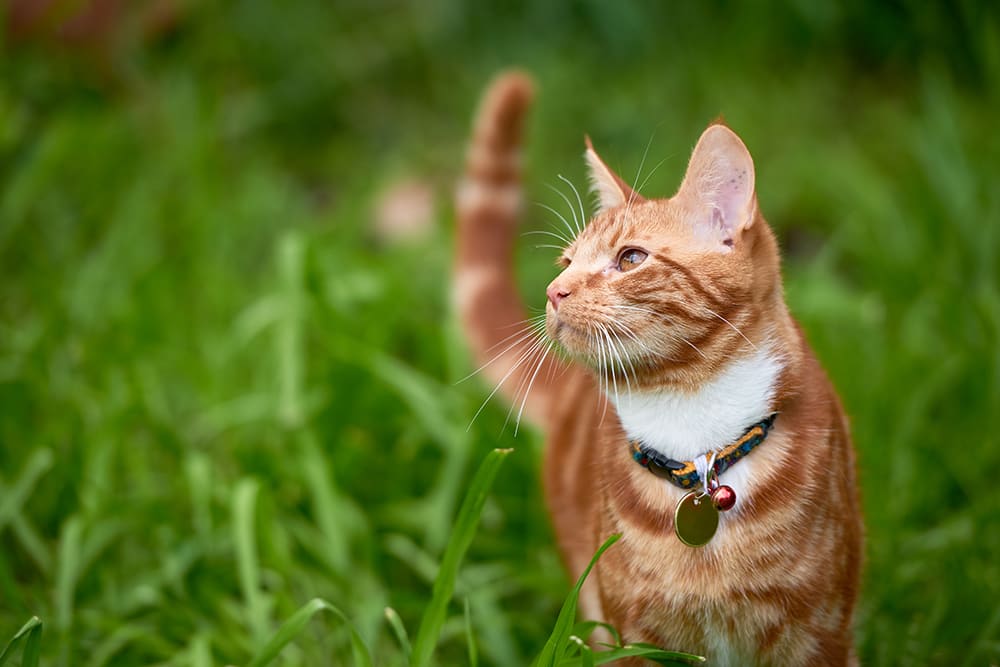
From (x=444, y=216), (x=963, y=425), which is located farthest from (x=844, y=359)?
(x=444, y=216)

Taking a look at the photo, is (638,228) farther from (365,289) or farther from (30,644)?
(365,289)

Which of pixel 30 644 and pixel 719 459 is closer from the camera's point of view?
pixel 719 459

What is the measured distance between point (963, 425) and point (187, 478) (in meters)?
2.11

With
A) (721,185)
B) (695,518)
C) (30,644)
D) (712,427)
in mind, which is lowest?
(30,644)

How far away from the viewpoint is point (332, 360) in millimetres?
2506

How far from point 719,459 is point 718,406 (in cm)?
8

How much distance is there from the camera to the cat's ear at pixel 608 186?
4.80 feet

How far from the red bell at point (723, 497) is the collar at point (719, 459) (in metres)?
0.03

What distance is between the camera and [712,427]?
135cm

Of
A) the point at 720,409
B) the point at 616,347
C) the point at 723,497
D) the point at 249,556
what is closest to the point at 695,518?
the point at 723,497

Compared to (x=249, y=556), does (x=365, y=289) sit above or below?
above

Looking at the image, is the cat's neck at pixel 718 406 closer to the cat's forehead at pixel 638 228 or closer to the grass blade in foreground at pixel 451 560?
the cat's forehead at pixel 638 228

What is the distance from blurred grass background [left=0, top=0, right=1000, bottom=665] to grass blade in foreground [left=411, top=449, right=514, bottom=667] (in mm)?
394

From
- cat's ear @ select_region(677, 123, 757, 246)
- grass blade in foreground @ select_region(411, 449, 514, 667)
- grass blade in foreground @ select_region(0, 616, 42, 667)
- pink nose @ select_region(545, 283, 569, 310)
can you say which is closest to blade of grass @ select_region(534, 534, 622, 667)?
grass blade in foreground @ select_region(411, 449, 514, 667)
